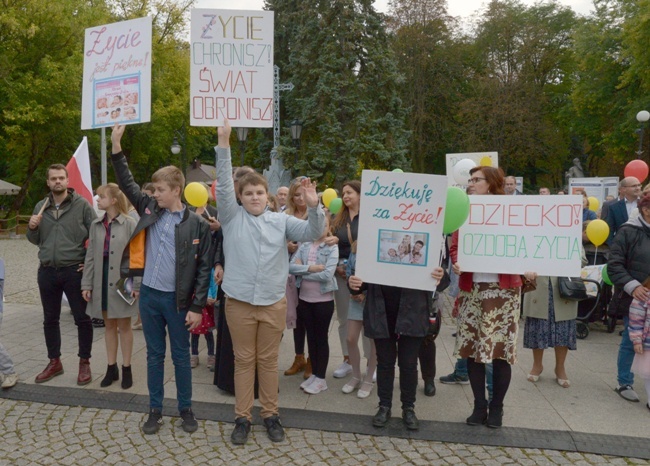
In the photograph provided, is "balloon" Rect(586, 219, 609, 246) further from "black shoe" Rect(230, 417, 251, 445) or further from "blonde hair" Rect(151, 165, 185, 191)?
"blonde hair" Rect(151, 165, 185, 191)

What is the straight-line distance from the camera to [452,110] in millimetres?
32750

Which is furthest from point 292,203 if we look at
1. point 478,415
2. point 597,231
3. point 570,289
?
point 597,231

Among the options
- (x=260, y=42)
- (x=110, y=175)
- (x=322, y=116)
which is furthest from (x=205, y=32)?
(x=110, y=175)

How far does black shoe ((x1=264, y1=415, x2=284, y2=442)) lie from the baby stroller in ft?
14.4

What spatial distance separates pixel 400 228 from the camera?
3.95m

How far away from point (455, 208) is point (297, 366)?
2443 millimetres

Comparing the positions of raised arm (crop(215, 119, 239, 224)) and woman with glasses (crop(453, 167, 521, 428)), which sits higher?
raised arm (crop(215, 119, 239, 224))

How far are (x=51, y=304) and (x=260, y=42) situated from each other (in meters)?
3.10

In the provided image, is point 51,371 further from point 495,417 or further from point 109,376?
point 495,417

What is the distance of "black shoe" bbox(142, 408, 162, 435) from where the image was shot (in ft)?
13.1

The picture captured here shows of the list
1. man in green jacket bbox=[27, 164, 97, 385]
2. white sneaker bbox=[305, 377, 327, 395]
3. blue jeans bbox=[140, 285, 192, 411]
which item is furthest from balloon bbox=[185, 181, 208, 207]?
white sneaker bbox=[305, 377, 327, 395]

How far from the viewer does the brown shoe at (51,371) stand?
4965 millimetres

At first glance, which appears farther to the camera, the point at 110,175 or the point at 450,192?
the point at 110,175

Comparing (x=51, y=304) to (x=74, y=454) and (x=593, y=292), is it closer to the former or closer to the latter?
(x=74, y=454)
